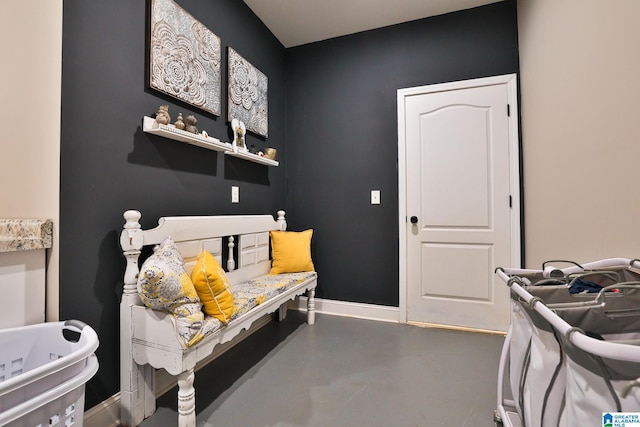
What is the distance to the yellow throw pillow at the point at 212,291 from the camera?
1533 mm

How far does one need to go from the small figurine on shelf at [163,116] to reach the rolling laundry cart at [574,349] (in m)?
1.90

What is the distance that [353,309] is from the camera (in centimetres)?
303

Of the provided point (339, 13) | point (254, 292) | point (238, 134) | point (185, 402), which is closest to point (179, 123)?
point (238, 134)

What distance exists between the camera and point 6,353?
1.04 metres

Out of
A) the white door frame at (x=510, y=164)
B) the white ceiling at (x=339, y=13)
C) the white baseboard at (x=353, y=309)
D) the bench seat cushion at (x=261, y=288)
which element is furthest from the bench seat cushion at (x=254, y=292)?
the white ceiling at (x=339, y=13)

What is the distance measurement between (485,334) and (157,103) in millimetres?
3098

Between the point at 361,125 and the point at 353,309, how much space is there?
1910mm

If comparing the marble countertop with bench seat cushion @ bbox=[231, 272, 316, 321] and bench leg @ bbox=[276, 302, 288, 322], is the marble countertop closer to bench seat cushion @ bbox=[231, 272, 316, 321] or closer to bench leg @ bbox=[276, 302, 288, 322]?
bench seat cushion @ bbox=[231, 272, 316, 321]

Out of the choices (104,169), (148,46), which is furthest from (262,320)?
(148,46)

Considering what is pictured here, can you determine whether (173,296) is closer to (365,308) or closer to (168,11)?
(168,11)

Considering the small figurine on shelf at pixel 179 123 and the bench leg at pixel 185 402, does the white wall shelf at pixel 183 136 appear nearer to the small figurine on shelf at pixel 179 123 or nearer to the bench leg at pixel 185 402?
the small figurine on shelf at pixel 179 123

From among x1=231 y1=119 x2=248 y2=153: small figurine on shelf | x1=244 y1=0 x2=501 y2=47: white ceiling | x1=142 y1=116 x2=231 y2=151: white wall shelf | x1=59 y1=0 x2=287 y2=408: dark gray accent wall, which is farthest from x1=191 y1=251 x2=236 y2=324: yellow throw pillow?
x1=244 y1=0 x2=501 y2=47: white ceiling

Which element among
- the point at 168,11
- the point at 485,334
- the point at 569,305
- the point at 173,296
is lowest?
the point at 485,334

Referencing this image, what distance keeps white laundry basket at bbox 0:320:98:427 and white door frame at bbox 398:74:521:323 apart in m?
2.47
